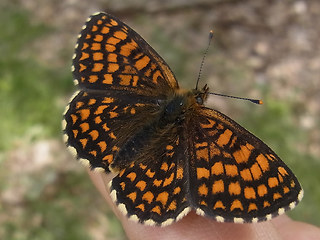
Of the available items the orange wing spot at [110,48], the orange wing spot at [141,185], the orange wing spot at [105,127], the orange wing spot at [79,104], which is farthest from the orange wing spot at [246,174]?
the orange wing spot at [110,48]

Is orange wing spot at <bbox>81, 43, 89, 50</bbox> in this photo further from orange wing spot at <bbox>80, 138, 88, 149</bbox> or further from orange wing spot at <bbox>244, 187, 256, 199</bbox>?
orange wing spot at <bbox>244, 187, 256, 199</bbox>

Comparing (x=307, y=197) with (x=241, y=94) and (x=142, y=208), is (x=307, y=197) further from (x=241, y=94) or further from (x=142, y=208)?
(x=142, y=208)

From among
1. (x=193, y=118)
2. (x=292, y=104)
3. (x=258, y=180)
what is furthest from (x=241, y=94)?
(x=258, y=180)

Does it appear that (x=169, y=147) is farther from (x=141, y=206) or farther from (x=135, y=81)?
(x=135, y=81)

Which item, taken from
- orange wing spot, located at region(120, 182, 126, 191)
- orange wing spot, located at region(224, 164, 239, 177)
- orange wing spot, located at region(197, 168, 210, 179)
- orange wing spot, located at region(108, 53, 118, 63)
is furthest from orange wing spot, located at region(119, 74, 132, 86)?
orange wing spot, located at region(224, 164, 239, 177)

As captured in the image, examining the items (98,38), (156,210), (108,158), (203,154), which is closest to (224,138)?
(203,154)

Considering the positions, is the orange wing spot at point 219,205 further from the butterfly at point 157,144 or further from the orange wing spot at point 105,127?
the orange wing spot at point 105,127

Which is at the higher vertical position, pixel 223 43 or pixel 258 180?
pixel 223 43
